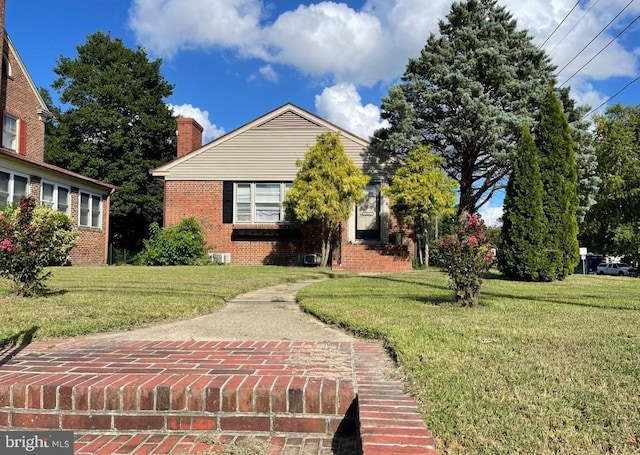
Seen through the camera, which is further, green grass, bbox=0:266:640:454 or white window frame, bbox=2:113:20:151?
white window frame, bbox=2:113:20:151

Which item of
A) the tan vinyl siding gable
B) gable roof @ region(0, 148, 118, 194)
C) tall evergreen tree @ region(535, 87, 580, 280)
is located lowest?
tall evergreen tree @ region(535, 87, 580, 280)

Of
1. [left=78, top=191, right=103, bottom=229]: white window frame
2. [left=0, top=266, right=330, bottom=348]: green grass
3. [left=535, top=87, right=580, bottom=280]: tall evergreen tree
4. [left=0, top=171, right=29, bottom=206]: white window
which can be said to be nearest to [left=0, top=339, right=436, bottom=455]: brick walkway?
[left=0, top=266, right=330, bottom=348]: green grass

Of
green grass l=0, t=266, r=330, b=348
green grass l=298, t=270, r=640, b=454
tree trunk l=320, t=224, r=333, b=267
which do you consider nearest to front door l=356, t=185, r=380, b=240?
tree trunk l=320, t=224, r=333, b=267

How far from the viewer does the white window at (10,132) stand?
62.6 feet

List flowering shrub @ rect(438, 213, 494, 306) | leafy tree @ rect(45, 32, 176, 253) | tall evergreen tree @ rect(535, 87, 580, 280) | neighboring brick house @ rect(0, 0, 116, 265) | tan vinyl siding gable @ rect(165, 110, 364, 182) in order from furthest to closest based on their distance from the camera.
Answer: leafy tree @ rect(45, 32, 176, 253)
tan vinyl siding gable @ rect(165, 110, 364, 182)
neighboring brick house @ rect(0, 0, 116, 265)
tall evergreen tree @ rect(535, 87, 580, 280)
flowering shrub @ rect(438, 213, 494, 306)

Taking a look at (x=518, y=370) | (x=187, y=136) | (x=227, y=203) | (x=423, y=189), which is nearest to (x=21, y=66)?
(x=187, y=136)

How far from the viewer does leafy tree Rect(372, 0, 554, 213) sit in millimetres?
16453

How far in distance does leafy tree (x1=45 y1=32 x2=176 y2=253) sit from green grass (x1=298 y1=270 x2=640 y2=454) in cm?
2604

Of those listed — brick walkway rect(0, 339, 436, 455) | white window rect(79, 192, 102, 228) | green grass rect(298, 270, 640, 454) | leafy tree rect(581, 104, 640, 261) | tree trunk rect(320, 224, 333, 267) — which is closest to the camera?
green grass rect(298, 270, 640, 454)

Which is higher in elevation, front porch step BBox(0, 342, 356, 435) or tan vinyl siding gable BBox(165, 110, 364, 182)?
tan vinyl siding gable BBox(165, 110, 364, 182)

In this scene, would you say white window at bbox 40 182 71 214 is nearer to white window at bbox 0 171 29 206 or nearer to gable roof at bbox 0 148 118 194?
gable roof at bbox 0 148 118 194

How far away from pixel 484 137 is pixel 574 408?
1564 cm

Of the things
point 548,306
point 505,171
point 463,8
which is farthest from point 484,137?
point 548,306

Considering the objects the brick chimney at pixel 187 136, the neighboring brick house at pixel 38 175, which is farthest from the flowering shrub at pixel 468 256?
the brick chimney at pixel 187 136
